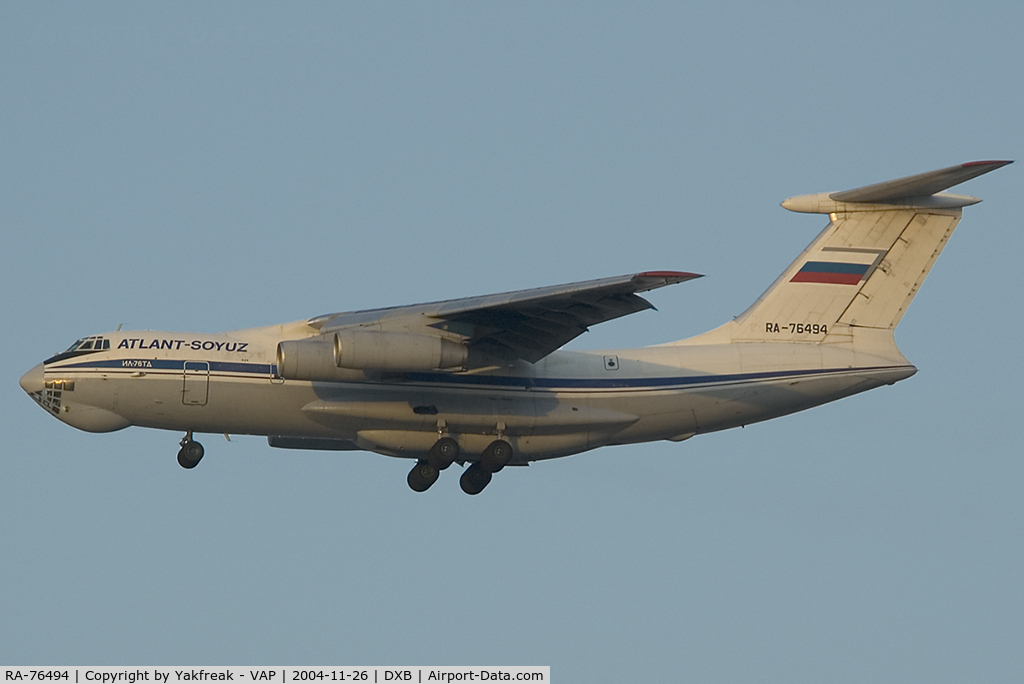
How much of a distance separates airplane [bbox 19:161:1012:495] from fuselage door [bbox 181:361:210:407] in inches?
0.6

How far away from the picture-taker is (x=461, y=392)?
1866 centimetres

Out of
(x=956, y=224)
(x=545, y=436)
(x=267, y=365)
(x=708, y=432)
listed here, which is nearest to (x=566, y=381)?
(x=545, y=436)

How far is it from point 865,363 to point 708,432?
75.4 inches

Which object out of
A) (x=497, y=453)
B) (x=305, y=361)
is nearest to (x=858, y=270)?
(x=497, y=453)

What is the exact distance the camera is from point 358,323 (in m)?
18.1

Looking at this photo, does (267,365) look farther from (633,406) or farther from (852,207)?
(852,207)

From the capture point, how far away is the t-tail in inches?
779

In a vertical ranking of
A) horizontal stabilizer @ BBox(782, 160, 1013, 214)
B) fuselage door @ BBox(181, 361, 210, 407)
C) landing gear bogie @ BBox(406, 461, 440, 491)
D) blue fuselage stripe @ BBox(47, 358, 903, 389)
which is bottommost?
landing gear bogie @ BBox(406, 461, 440, 491)

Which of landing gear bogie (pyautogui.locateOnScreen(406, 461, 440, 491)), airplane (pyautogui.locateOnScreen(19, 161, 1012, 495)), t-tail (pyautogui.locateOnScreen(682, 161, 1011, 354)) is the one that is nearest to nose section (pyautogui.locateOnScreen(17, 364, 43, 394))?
airplane (pyautogui.locateOnScreen(19, 161, 1012, 495))

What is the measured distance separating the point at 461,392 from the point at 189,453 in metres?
3.00

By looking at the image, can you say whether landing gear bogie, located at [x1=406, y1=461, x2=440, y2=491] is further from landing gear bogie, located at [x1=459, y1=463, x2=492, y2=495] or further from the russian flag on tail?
the russian flag on tail

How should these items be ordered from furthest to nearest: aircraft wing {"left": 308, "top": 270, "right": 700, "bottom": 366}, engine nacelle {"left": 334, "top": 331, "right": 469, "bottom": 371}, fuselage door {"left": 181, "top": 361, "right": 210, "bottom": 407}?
fuselage door {"left": 181, "top": 361, "right": 210, "bottom": 407}
engine nacelle {"left": 334, "top": 331, "right": 469, "bottom": 371}
aircraft wing {"left": 308, "top": 270, "right": 700, "bottom": 366}

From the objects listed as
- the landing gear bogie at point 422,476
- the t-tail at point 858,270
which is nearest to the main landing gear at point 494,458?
the landing gear bogie at point 422,476

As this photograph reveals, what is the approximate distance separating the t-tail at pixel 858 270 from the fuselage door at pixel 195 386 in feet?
18.1
